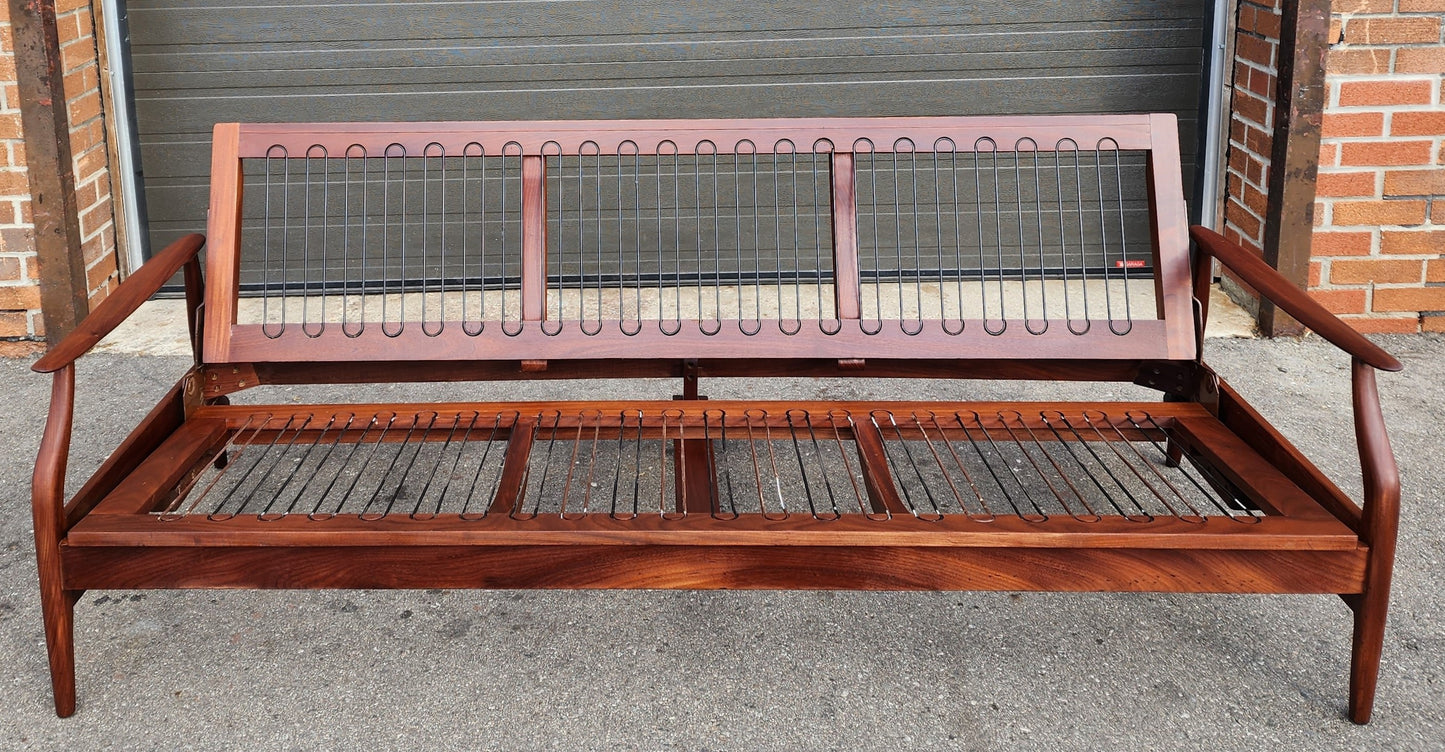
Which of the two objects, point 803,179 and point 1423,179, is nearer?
point 1423,179

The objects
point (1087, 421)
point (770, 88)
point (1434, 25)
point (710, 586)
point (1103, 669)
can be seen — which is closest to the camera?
point (710, 586)

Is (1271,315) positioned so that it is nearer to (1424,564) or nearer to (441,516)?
(1424,564)

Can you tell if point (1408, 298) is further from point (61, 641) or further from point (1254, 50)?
point (61, 641)

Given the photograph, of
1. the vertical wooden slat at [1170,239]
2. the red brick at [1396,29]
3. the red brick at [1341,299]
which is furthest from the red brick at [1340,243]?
the vertical wooden slat at [1170,239]

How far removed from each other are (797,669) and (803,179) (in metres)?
→ 2.74

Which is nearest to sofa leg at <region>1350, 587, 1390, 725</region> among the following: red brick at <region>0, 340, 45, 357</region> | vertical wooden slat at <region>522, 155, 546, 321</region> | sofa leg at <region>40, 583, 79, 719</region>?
vertical wooden slat at <region>522, 155, 546, 321</region>

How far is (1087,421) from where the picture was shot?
2602mm

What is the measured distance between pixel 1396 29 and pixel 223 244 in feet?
11.3

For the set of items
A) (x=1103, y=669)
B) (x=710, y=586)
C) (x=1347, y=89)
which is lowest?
(x=1103, y=669)

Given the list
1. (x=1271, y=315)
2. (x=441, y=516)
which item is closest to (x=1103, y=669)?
(x=441, y=516)

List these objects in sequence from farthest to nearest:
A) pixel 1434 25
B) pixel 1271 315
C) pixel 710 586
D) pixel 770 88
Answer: pixel 770 88 → pixel 1271 315 → pixel 1434 25 → pixel 710 586

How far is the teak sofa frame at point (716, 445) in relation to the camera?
2084mm

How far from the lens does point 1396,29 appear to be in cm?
402

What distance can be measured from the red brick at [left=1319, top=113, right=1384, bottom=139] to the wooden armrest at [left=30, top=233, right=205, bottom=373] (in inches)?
130
